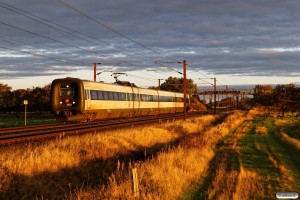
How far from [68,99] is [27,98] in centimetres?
4671

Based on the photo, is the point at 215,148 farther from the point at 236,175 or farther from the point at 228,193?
the point at 228,193

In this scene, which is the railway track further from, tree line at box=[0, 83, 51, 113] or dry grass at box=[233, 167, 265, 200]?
tree line at box=[0, 83, 51, 113]

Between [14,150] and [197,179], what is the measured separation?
257 inches

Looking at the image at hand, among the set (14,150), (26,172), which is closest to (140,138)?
(14,150)

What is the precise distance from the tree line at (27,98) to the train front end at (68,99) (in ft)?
121

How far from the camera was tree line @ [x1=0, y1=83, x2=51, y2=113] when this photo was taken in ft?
218

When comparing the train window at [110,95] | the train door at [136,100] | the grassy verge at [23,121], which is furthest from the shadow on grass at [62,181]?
the train door at [136,100]

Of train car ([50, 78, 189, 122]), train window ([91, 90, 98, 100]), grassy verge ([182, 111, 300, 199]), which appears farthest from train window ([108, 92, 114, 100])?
grassy verge ([182, 111, 300, 199])

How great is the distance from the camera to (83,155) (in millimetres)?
14539

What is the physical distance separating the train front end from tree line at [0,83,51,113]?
36.9 meters

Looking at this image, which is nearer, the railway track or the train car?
the railway track

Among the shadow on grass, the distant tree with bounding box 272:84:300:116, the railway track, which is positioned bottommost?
the shadow on grass

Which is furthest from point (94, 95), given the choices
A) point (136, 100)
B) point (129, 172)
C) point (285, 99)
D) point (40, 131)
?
point (285, 99)

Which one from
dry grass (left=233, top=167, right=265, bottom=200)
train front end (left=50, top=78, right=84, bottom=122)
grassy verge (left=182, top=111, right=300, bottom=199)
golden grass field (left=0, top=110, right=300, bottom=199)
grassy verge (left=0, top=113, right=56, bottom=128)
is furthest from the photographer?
grassy verge (left=0, top=113, right=56, bottom=128)
